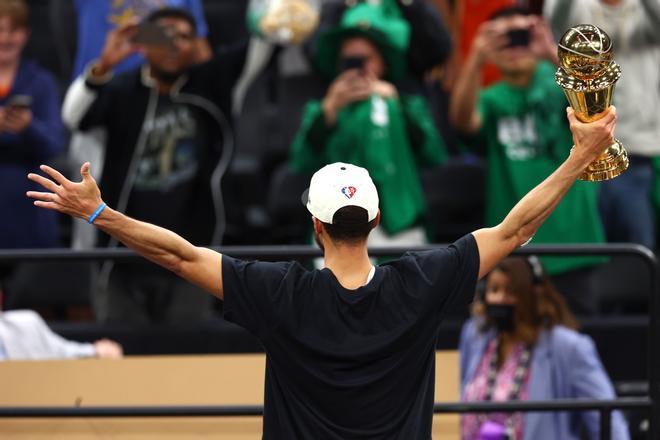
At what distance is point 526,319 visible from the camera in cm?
603

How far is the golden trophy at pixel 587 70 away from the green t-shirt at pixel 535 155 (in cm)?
323

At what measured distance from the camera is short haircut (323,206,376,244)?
13.3 ft

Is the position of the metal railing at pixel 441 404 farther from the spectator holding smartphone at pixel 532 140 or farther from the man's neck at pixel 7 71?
the man's neck at pixel 7 71

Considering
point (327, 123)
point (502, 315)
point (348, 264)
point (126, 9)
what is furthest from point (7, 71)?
point (348, 264)

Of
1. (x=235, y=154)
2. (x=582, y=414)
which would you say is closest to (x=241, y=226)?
(x=235, y=154)

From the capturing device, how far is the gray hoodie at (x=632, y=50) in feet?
24.9

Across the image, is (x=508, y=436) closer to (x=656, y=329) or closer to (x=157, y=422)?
(x=656, y=329)

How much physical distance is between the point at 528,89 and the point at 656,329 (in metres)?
2.24

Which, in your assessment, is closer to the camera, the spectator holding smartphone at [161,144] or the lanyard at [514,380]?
the lanyard at [514,380]

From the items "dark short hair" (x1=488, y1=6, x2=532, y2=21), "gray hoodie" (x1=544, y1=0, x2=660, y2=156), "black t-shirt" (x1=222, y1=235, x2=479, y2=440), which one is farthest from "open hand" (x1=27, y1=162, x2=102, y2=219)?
"gray hoodie" (x1=544, y1=0, x2=660, y2=156)

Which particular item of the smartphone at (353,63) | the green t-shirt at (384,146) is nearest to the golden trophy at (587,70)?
the green t-shirt at (384,146)

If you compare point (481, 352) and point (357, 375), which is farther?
point (481, 352)

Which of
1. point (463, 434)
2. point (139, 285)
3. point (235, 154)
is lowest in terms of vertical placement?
point (463, 434)

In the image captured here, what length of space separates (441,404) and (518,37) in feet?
8.47
